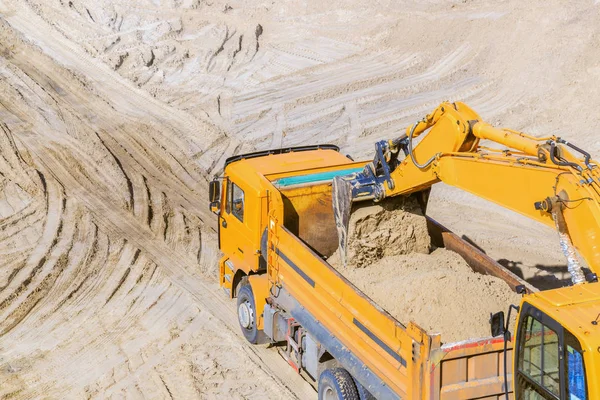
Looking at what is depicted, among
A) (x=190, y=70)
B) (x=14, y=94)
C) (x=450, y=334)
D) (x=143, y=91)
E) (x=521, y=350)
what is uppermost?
(x=190, y=70)

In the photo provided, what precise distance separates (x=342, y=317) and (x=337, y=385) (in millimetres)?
779

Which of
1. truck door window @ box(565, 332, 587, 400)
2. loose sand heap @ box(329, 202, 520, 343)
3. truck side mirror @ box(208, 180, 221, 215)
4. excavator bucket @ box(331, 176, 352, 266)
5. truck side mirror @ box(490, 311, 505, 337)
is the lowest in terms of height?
truck door window @ box(565, 332, 587, 400)

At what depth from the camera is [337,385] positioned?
27.3ft

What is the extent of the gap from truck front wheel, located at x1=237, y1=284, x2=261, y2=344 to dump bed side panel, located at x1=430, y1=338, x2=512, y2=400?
4.18 m

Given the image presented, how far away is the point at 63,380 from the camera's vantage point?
10242 millimetres

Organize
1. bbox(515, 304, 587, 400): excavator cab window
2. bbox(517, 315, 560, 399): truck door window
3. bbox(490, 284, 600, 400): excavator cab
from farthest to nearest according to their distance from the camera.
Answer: bbox(517, 315, 560, 399): truck door window, bbox(515, 304, 587, 400): excavator cab window, bbox(490, 284, 600, 400): excavator cab

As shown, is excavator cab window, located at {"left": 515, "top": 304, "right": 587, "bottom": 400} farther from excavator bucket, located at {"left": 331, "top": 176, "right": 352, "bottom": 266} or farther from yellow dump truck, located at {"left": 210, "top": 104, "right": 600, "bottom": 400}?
excavator bucket, located at {"left": 331, "top": 176, "right": 352, "bottom": 266}

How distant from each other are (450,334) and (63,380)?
5.57m

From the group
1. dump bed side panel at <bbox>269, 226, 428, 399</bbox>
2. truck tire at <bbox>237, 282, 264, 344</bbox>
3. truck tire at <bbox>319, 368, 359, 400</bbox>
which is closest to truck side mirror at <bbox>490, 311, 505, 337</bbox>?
dump bed side panel at <bbox>269, 226, 428, 399</bbox>

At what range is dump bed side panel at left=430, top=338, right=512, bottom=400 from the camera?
6781 mm

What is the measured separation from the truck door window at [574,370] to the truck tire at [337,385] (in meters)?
3.01

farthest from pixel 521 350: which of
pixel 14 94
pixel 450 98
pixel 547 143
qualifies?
pixel 14 94

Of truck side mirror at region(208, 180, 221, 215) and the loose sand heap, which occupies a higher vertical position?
truck side mirror at region(208, 180, 221, 215)

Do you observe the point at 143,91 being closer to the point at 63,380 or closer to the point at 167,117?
the point at 167,117
